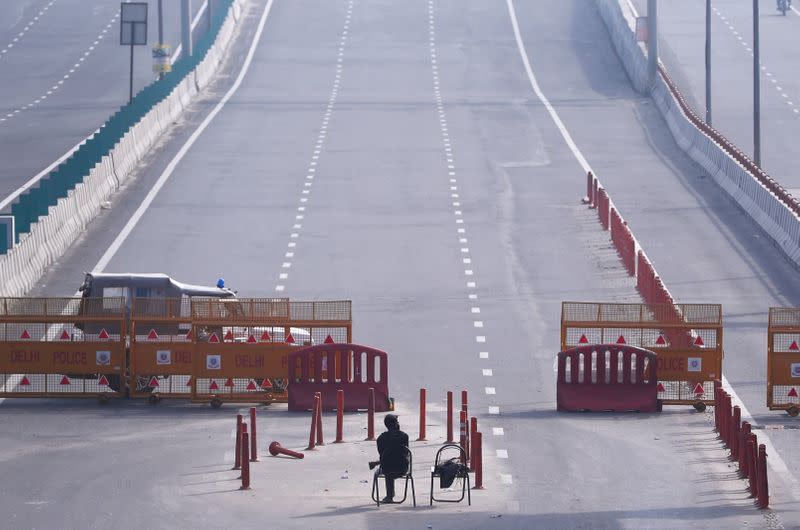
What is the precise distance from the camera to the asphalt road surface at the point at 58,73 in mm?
58219

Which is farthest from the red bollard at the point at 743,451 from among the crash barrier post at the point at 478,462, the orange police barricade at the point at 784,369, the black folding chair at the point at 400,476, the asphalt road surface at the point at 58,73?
the asphalt road surface at the point at 58,73

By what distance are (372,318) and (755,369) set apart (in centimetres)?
747

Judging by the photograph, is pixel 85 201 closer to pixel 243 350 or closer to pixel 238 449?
pixel 243 350

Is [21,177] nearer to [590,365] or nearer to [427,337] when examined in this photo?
[427,337]

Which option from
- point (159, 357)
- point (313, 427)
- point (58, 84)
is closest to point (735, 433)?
point (313, 427)

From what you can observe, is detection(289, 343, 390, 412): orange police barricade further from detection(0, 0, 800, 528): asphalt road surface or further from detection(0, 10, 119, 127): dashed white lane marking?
detection(0, 10, 119, 127): dashed white lane marking

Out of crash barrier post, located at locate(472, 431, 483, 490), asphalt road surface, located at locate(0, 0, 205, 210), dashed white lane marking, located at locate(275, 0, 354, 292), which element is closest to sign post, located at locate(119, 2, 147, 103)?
asphalt road surface, located at locate(0, 0, 205, 210)

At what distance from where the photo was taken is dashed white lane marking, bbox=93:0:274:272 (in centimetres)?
3953

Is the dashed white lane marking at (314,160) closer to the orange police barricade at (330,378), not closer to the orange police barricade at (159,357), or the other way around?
the orange police barricade at (159,357)

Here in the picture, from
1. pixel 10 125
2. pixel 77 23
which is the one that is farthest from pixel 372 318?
pixel 77 23

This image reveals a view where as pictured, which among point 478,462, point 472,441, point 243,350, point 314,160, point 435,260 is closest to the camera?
point 478,462

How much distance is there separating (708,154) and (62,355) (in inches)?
1117

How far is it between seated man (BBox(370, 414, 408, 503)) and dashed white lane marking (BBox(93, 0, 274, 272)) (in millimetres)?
18278

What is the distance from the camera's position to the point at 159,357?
27719mm
